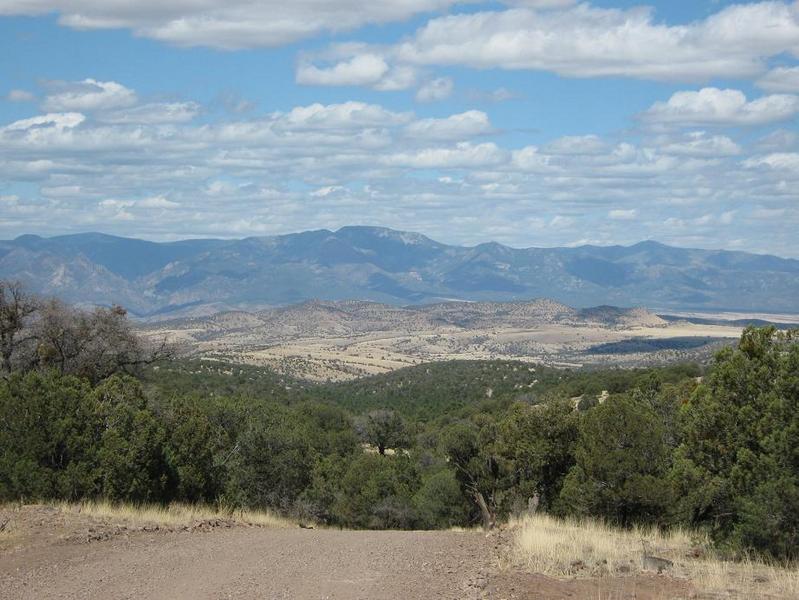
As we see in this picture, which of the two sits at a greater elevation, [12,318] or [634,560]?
[12,318]

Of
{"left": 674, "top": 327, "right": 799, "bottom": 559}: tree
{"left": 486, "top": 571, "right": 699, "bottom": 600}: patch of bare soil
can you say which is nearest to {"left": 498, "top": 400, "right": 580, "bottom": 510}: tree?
{"left": 674, "top": 327, "right": 799, "bottom": 559}: tree

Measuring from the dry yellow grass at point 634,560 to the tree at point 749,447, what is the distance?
80 cm

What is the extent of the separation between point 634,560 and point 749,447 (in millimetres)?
4318

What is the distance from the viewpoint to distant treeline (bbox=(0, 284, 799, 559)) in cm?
1639

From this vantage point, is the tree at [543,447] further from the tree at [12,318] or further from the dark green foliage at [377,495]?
the tree at [12,318]

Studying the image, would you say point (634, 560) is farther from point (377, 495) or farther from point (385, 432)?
point (385, 432)

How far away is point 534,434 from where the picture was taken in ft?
88.6

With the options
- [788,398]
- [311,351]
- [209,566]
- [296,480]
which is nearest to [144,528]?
[209,566]

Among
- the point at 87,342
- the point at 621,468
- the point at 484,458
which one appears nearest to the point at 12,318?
the point at 87,342

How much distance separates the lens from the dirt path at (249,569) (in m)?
11.5

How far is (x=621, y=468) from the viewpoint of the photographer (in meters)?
19.8

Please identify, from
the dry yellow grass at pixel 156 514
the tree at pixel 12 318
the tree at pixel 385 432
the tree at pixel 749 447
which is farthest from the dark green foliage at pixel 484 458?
the tree at pixel 385 432

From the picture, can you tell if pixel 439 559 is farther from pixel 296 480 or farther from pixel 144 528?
pixel 296 480

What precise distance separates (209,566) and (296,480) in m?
22.1
